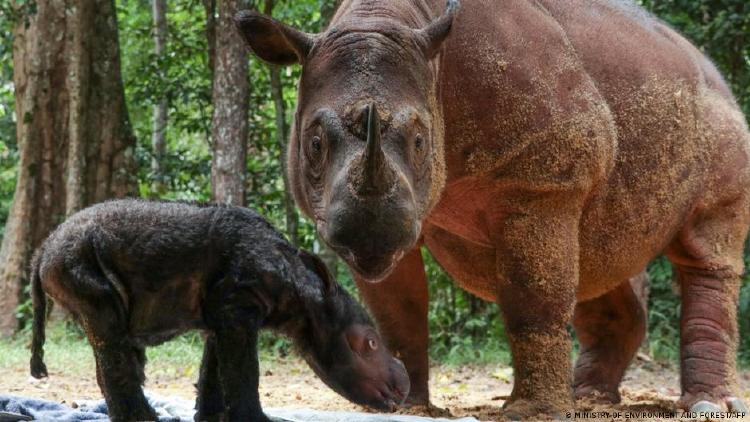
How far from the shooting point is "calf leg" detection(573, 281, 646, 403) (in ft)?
23.3

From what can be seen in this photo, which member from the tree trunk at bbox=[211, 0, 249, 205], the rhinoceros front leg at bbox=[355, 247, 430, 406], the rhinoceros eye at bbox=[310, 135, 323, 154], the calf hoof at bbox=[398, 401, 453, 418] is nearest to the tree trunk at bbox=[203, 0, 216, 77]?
the tree trunk at bbox=[211, 0, 249, 205]

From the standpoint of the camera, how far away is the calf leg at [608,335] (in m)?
7.11

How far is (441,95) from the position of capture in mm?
5078

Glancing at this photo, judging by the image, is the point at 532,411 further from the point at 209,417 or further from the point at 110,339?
the point at 110,339

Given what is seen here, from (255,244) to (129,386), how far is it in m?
0.76

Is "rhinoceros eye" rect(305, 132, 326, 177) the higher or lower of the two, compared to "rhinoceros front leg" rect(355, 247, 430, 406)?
higher

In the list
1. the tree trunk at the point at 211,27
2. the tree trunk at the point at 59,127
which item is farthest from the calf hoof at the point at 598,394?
the tree trunk at the point at 59,127

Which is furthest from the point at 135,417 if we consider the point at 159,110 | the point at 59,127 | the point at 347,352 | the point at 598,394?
the point at 159,110

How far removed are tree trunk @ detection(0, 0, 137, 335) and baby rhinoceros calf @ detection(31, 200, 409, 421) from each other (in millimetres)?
7744

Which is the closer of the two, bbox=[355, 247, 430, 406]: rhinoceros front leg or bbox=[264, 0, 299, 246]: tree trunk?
bbox=[355, 247, 430, 406]: rhinoceros front leg

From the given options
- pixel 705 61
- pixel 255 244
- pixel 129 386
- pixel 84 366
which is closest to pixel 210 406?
pixel 129 386

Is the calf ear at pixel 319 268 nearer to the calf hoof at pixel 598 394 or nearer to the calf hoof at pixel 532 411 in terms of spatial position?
the calf hoof at pixel 532 411

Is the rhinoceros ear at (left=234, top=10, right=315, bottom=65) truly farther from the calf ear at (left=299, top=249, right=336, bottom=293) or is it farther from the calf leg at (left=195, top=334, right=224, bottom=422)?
the calf leg at (left=195, top=334, right=224, bottom=422)

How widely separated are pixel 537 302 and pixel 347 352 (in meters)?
1.12
